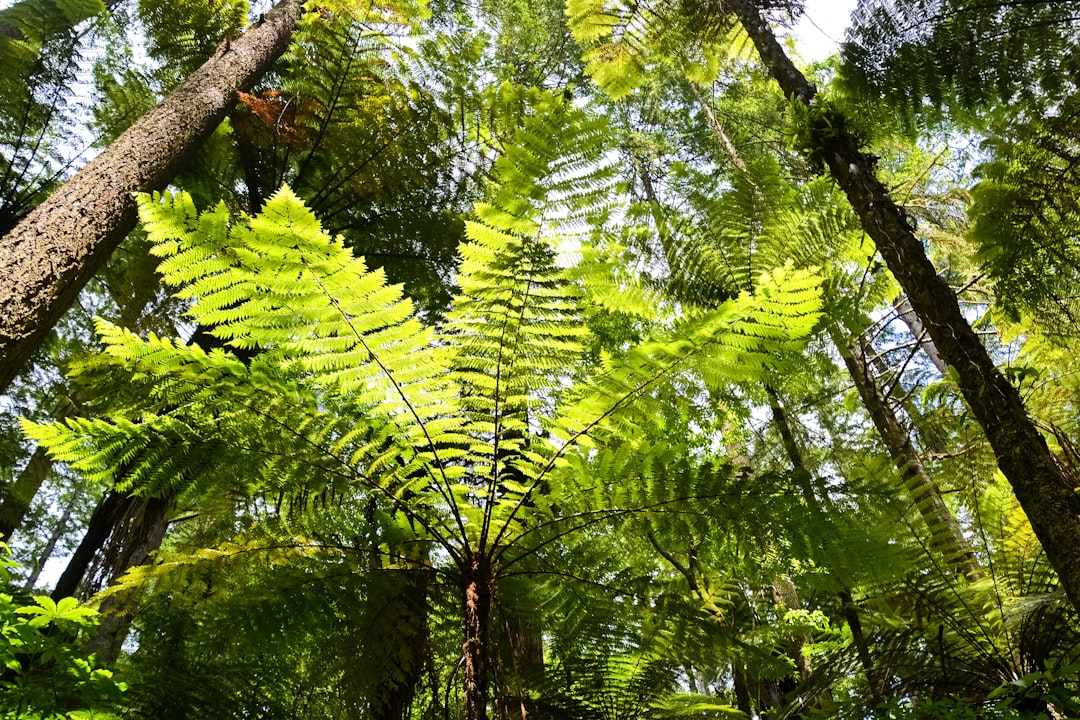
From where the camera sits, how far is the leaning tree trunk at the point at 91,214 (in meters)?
2.51

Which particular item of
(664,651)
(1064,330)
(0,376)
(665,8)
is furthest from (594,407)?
(665,8)

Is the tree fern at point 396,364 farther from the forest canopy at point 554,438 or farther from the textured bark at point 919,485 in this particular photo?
the textured bark at point 919,485

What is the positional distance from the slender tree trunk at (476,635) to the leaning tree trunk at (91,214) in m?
2.16

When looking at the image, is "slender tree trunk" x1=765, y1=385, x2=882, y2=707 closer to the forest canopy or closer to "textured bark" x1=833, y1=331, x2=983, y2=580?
the forest canopy

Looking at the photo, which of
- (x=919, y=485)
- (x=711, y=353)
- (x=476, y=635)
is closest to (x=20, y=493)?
(x=476, y=635)

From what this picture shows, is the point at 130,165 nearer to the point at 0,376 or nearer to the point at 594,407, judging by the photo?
the point at 0,376

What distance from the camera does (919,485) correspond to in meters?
3.07

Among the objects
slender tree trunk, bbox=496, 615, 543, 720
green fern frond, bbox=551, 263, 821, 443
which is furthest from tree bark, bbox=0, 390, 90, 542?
green fern frond, bbox=551, 263, 821, 443

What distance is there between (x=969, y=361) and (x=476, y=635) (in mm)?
1882

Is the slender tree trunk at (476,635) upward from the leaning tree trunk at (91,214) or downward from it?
downward

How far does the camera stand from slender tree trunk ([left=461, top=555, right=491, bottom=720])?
132 centimetres

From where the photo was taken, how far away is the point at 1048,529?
178cm

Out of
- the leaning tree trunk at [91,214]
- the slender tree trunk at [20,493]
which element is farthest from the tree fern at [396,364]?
the slender tree trunk at [20,493]

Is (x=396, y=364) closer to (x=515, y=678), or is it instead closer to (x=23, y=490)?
(x=515, y=678)
